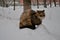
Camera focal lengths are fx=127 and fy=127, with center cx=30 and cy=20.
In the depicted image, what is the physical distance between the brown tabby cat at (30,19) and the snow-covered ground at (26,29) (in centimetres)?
6

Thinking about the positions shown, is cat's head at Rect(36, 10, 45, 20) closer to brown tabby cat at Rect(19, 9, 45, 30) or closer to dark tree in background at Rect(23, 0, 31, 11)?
brown tabby cat at Rect(19, 9, 45, 30)

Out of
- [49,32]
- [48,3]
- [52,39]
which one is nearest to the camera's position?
[52,39]

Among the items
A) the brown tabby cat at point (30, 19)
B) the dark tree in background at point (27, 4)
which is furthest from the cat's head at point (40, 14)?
the dark tree in background at point (27, 4)

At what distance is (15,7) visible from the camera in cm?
159

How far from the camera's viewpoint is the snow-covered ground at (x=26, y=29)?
4.18 feet

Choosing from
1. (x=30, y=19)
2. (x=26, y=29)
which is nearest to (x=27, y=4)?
(x=30, y=19)

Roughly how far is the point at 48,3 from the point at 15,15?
0.45 m

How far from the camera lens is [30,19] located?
1.36 metres

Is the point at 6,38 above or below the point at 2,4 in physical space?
below

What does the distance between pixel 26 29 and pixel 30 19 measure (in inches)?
4.5

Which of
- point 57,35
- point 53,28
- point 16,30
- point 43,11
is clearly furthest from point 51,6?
point 16,30

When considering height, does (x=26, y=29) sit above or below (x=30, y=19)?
below

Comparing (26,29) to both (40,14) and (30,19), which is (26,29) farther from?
(40,14)

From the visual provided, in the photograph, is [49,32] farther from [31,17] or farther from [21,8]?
[21,8]
